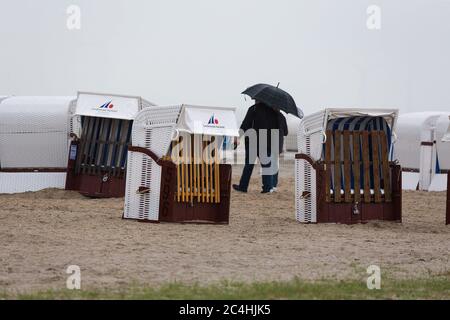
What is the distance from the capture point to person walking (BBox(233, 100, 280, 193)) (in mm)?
19672

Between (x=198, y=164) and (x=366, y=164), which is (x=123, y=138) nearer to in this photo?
(x=198, y=164)

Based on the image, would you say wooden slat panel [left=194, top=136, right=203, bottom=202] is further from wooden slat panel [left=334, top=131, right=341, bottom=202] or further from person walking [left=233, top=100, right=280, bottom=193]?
person walking [left=233, top=100, right=280, bottom=193]

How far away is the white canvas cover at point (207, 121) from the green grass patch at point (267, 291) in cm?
435

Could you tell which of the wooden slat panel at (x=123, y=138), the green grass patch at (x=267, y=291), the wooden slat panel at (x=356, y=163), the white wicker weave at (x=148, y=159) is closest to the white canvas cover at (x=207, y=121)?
the white wicker weave at (x=148, y=159)

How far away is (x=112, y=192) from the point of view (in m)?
18.5

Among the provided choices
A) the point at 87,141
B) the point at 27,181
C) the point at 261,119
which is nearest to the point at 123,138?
the point at 87,141

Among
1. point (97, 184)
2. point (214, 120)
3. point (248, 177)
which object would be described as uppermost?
point (214, 120)

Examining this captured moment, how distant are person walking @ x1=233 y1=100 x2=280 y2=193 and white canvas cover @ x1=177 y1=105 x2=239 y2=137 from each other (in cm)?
532

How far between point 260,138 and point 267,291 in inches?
429

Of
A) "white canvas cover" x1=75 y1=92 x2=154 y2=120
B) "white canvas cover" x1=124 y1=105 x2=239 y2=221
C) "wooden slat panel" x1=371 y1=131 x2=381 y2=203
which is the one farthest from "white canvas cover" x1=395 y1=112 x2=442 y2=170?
"white canvas cover" x1=124 y1=105 x2=239 y2=221

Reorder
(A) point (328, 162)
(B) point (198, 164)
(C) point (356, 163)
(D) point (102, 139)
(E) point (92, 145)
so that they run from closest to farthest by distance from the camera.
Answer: (B) point (198, 164) < (A) point (328, 162) < (C) point (356, 163) < (D) point (102, 139) < (E) point (92, 145)

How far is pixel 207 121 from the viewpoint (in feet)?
46.3

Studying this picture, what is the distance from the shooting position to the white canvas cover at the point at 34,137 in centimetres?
1947
